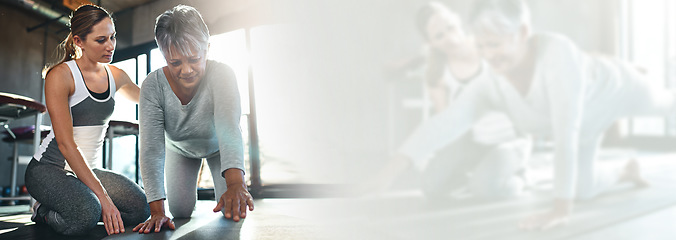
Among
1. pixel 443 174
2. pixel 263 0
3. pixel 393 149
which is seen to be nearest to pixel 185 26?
pixel 393 149

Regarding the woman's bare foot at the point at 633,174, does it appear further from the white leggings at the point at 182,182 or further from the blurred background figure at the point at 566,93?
the white leggings at the point at 182,182

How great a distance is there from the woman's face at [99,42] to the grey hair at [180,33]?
0.81ft

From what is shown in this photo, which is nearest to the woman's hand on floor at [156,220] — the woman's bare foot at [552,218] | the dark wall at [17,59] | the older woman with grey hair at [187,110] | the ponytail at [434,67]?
the older woman with grey hair at [187,110]

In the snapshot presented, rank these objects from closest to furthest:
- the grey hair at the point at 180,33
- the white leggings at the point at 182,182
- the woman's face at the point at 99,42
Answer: the grey hair at the point at 180,33 < the woman's face at the point at 99,42 < the white leggings at the point at 182,182

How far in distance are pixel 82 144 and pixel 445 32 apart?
927 millimetres

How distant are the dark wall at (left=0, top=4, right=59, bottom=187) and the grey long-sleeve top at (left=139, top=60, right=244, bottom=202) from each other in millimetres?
1625

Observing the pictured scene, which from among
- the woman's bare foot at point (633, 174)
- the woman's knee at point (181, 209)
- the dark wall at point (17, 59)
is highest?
the dark wall at point (17, 59)

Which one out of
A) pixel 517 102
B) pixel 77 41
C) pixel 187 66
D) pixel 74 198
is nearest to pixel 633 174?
pixel 517 102

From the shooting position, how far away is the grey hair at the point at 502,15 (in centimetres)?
75

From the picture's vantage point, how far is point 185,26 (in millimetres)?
865

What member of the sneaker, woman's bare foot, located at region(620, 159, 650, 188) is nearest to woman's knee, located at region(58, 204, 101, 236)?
the sneaker

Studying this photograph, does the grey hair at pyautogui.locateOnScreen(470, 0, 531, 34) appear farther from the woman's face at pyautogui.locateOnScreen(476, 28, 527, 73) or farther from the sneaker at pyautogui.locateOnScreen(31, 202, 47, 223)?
the sneaker at pyautogui.locateOnScreen(31, 202, 47, 223)

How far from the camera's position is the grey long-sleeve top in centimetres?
85

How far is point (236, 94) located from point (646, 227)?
0.86 m
